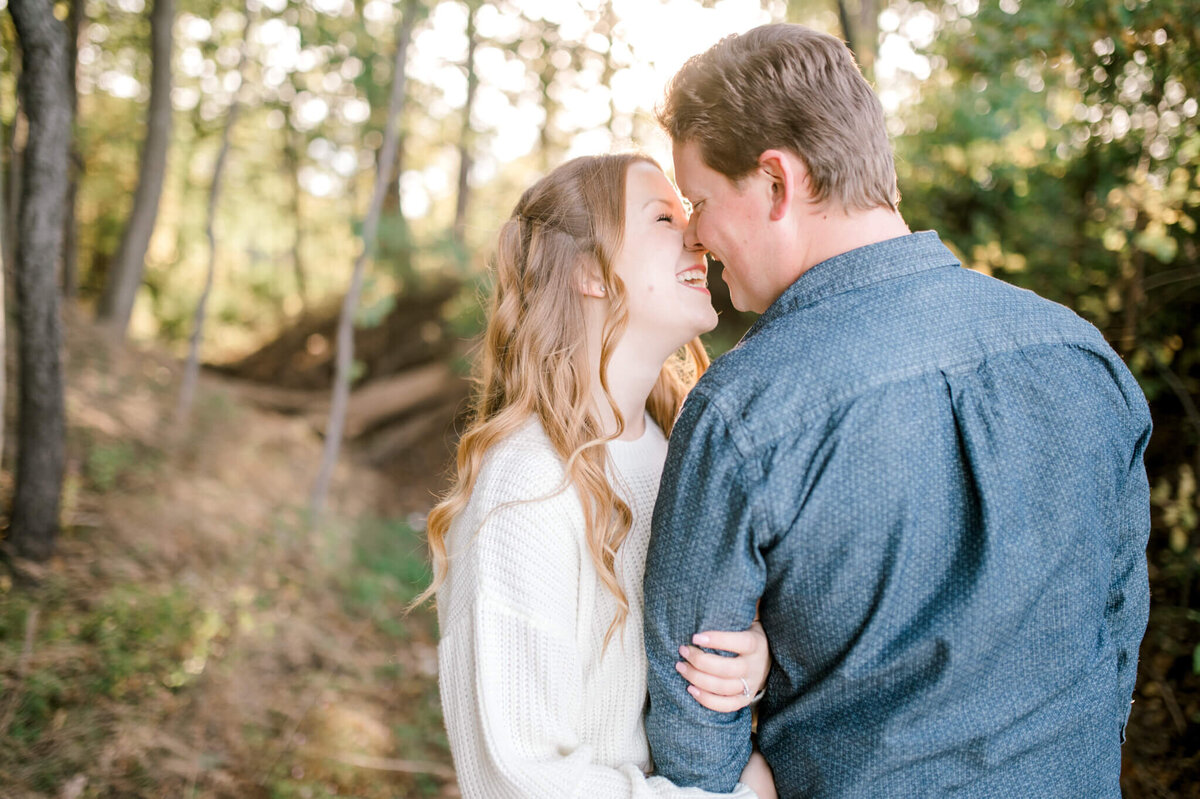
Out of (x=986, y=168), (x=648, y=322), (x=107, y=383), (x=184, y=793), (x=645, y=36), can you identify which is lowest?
(x=184, y=793)

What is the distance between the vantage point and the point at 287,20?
22.8 ft

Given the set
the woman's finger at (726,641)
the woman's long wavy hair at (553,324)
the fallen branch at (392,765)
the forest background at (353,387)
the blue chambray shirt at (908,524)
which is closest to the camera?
the blue chambray shirt at (908,524)

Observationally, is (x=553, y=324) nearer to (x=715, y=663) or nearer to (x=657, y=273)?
(x=657, y=273)

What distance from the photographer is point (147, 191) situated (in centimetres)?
867

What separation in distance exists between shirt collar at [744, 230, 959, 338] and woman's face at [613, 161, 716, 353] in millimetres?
519

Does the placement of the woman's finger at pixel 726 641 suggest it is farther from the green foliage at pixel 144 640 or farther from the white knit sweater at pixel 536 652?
the green foliage at pixel 144 640

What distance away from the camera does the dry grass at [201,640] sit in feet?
11.5

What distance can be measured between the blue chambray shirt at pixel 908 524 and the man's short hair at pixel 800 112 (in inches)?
6.3

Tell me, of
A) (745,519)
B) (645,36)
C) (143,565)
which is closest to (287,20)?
(645,36)

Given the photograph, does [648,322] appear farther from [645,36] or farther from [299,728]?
[645,36]

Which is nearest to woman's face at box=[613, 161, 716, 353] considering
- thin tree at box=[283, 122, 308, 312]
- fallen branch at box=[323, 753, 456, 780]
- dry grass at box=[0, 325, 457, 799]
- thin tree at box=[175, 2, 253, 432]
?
dry grass at box=[0, 325, 457, 799]

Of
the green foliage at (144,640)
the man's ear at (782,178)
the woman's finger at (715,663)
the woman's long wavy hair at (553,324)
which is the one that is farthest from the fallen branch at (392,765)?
the man's ear at (782,178)

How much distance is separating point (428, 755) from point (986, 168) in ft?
16.7

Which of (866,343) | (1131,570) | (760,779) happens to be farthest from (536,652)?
(1131,570)
